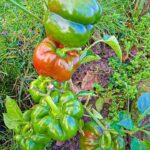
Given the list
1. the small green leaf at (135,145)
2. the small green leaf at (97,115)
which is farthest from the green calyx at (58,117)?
the small green leaf at (135,145)

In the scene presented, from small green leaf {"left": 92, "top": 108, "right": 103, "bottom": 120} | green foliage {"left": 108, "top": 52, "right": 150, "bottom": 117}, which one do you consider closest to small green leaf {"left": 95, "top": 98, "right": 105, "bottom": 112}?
green foliage {"left": 108, "top": 52, "right": 150, "bottom": 117}

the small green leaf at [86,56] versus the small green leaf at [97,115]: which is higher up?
the small green leaf at [86,56]

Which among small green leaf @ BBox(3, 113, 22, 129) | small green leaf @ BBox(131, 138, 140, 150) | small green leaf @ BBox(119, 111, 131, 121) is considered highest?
small green leaf @ BBox(119, 111, 131, 121)

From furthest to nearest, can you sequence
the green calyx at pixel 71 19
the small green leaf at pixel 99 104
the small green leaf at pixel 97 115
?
the small green leaf at pixel 99 104 → the small green leaf at pixel 97 115 → the green calyx at pixel 71 19

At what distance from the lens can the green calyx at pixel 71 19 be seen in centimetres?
99

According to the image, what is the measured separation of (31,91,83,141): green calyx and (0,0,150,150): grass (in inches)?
12.6

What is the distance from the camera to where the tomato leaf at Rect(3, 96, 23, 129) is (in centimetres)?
124

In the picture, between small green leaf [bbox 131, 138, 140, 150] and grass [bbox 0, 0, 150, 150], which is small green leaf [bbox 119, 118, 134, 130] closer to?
small green leaf [bbox 131, 138, 140, 150]

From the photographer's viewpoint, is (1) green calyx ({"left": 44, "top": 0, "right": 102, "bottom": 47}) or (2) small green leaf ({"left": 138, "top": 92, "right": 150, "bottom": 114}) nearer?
(1) green calyx ({"left": 44, "top": 0, "right": 102, "bottom": 47})

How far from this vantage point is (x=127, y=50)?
1583mm

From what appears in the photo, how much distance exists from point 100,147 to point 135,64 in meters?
0.45

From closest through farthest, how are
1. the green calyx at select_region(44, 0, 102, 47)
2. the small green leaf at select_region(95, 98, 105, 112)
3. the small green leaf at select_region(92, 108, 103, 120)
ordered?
the green calyx at select_region(44, 0, 102, 47), the small green leaf at select_region(92, 108, 103, 120), the small green leaf at select_region(95, 98, 105, 112)

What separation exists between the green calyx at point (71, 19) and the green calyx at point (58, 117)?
0.19 metres

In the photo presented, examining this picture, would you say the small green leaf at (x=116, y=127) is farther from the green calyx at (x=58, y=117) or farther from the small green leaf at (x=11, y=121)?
the small green leaf at (x=11, y=121)
